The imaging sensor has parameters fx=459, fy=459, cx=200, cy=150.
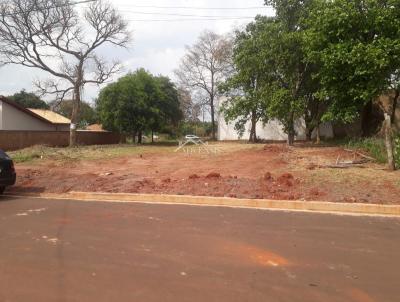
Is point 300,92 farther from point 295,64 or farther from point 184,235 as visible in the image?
point 184,235

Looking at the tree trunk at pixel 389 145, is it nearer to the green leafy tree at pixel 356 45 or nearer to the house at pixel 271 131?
the green leafy tree at pixel 356 45

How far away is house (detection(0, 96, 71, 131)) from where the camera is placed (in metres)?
37.9

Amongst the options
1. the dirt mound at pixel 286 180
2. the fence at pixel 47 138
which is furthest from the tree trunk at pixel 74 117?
the dirt mound at pixel 286 180

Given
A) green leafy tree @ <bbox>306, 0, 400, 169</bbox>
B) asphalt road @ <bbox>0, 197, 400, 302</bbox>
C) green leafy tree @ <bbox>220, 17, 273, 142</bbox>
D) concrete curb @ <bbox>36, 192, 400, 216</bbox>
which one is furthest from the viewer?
green leafy tree @ <bbox>220, 17, 273, 142</bbox>

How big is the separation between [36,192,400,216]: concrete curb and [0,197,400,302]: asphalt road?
2.03 feet

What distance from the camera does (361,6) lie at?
20656mm

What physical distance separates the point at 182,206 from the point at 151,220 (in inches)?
71.7

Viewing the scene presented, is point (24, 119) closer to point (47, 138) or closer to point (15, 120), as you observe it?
point (15, 120)

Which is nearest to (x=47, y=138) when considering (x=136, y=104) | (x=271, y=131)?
(x=136, y=104)

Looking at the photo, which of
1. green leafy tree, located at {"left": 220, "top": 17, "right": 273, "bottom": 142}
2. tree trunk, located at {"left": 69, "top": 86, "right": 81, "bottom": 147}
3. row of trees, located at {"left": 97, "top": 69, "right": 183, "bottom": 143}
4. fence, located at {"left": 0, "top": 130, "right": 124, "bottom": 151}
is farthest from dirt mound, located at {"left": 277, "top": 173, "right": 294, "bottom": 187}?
row of trees, located at {"left": 97, "top": 69, "right": 183, "bottom": 143}

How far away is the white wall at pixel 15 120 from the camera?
1487 inches

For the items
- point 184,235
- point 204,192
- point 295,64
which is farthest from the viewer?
point 295,64

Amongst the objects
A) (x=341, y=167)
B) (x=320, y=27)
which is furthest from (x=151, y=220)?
(x=320, y=27)

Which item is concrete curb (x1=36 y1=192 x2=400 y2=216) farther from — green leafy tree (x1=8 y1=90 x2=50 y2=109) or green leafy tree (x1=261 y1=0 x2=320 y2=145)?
green leafy tree (x1=8 y1=90 x2=50 y2=109)
